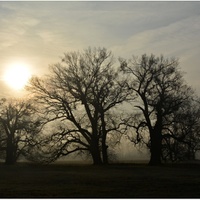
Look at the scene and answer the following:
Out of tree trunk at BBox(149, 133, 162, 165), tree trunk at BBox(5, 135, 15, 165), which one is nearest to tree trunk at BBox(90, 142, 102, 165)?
tree trunk at BBox(149, 133, 162, 165)

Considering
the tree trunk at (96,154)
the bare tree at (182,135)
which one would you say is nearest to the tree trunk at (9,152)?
the tree trunk at (96,154)

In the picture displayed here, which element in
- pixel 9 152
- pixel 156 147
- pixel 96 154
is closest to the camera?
pixel 156 147

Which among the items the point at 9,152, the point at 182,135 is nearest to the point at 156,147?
the point at 182,135

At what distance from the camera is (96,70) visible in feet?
167

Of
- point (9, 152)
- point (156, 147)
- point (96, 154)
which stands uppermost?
point (9, 152)

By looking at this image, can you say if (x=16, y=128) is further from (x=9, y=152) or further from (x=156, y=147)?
(x=156, y=147)

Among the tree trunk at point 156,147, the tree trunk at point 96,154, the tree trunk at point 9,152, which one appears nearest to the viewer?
the tree trunk at point 156,147

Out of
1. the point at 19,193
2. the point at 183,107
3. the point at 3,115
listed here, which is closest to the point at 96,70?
the point at 183,107

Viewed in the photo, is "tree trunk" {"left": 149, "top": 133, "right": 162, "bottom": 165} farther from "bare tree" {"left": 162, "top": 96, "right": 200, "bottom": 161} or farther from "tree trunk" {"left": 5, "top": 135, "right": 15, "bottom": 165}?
"tree trunk" {"left": 5, "top": 135, "right": 15, "bottom": 165}

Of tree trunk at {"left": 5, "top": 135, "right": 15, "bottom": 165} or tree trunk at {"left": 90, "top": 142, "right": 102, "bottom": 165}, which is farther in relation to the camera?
tree trunk at {"left": 5, "top": 135, "right": 15, "bottom": 165}

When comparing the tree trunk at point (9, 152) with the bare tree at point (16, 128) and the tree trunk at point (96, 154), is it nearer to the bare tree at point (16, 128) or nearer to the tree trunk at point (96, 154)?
the bare tree at point (16, 128)

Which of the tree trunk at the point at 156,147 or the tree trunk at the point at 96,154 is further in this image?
the tree trunk at the point at 96,154

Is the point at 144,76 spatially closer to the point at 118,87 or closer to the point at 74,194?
the point at 118,87

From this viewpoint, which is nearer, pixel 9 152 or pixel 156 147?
pixel 156 147
